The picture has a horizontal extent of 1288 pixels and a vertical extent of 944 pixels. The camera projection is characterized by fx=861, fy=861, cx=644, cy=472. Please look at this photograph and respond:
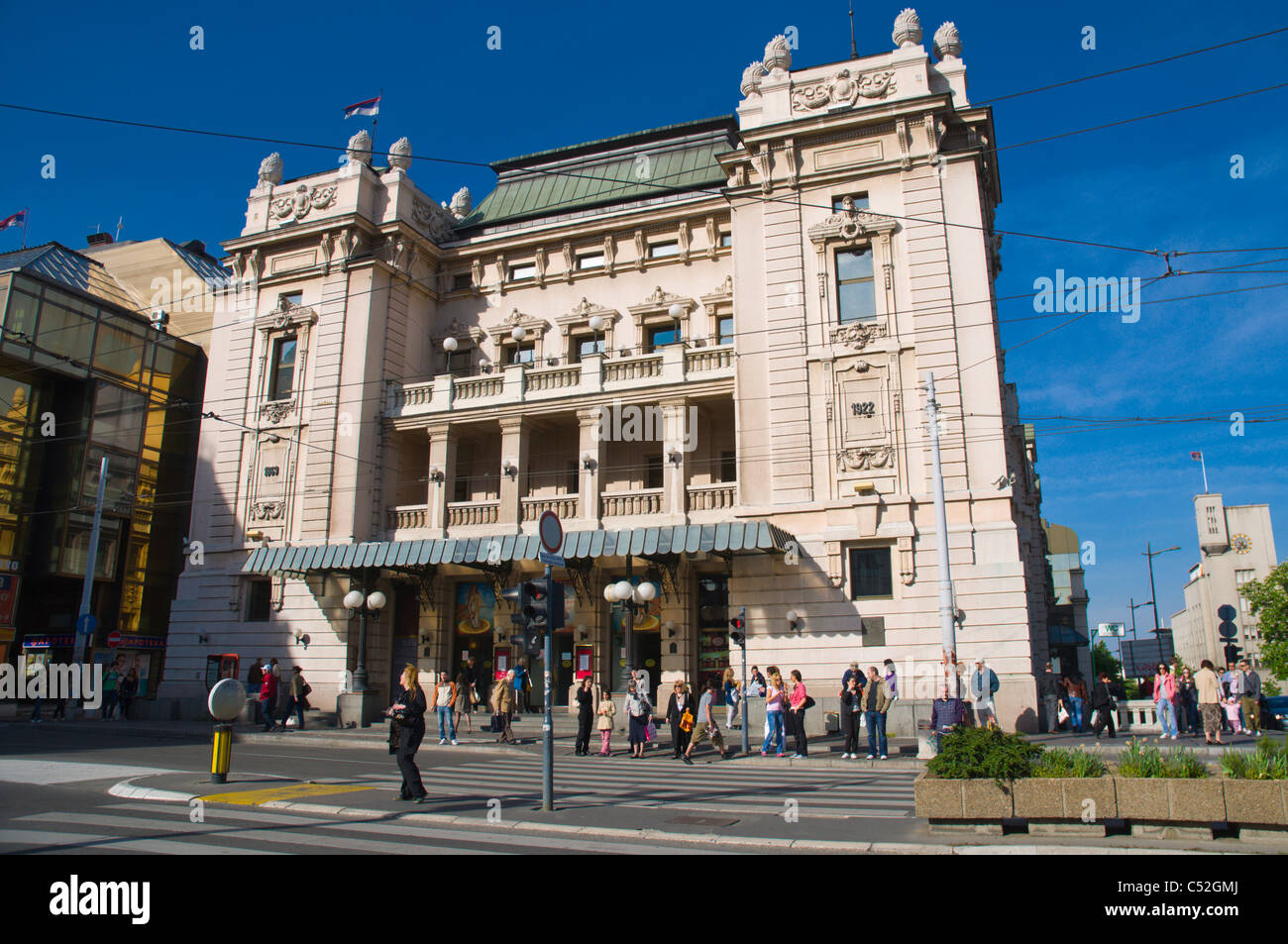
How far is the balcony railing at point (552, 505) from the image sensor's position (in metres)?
28.7

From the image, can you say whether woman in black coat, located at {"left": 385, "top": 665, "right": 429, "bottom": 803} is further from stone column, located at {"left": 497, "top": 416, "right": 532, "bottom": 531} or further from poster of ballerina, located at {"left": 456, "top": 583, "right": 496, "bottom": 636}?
poster of ballerina, located at {"left": 456, "top": 583, "right": 496, "bottom": 636}

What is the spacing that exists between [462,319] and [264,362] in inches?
300

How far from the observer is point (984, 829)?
9547 millimetres

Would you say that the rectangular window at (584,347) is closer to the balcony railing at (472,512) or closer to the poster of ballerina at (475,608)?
the balcony railing at (472,512)

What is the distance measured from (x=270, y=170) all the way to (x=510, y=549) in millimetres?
19782

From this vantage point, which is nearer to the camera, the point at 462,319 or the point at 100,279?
the point at 462,319

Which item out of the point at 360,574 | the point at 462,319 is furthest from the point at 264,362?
the point at 360,574

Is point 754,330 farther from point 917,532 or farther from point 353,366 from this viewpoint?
point 353,366

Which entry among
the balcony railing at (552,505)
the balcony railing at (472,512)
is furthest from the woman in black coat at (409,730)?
the balcony railing at (472,512)

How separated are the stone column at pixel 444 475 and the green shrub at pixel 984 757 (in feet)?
73.6

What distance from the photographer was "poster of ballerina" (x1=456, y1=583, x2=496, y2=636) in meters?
30.3

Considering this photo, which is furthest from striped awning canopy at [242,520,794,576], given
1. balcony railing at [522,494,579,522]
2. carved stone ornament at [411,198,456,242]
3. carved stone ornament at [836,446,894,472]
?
carved stone ornament at [411,198,456,242]

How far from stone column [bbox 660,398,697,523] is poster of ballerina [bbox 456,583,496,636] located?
754cm

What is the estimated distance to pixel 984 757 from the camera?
32.1 feet
